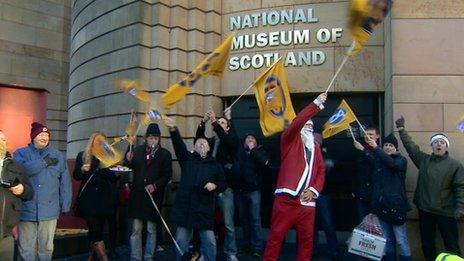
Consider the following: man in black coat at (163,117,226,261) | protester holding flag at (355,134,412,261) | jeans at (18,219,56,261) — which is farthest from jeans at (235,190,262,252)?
jeans at (18,219,56,261)

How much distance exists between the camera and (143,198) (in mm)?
7258

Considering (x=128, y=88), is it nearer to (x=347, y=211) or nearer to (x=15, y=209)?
(x=15, y=209)

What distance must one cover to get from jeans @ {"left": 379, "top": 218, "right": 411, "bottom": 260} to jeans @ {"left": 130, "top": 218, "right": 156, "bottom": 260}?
312 cm

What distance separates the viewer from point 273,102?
294 inches

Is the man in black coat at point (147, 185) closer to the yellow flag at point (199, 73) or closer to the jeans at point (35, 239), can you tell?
the yellow flag at point (199, 73)

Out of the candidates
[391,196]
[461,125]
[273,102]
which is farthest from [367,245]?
[273,102]

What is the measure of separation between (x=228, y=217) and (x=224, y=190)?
0.94 metres

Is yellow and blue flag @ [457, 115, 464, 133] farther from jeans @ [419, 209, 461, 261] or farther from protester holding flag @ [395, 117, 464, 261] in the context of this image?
jeans @ [419, 209, 461, 261]

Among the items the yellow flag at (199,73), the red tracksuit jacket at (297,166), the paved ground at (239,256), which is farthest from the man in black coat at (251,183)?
the red tracksuit jacket at (297,166)

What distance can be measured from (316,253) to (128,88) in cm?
389

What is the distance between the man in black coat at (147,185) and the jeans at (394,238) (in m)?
3.12

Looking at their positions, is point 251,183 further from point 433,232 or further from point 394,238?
point 433,232

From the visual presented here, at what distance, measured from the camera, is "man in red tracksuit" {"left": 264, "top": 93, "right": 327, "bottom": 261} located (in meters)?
5.88

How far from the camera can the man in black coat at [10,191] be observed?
560 centimetres
